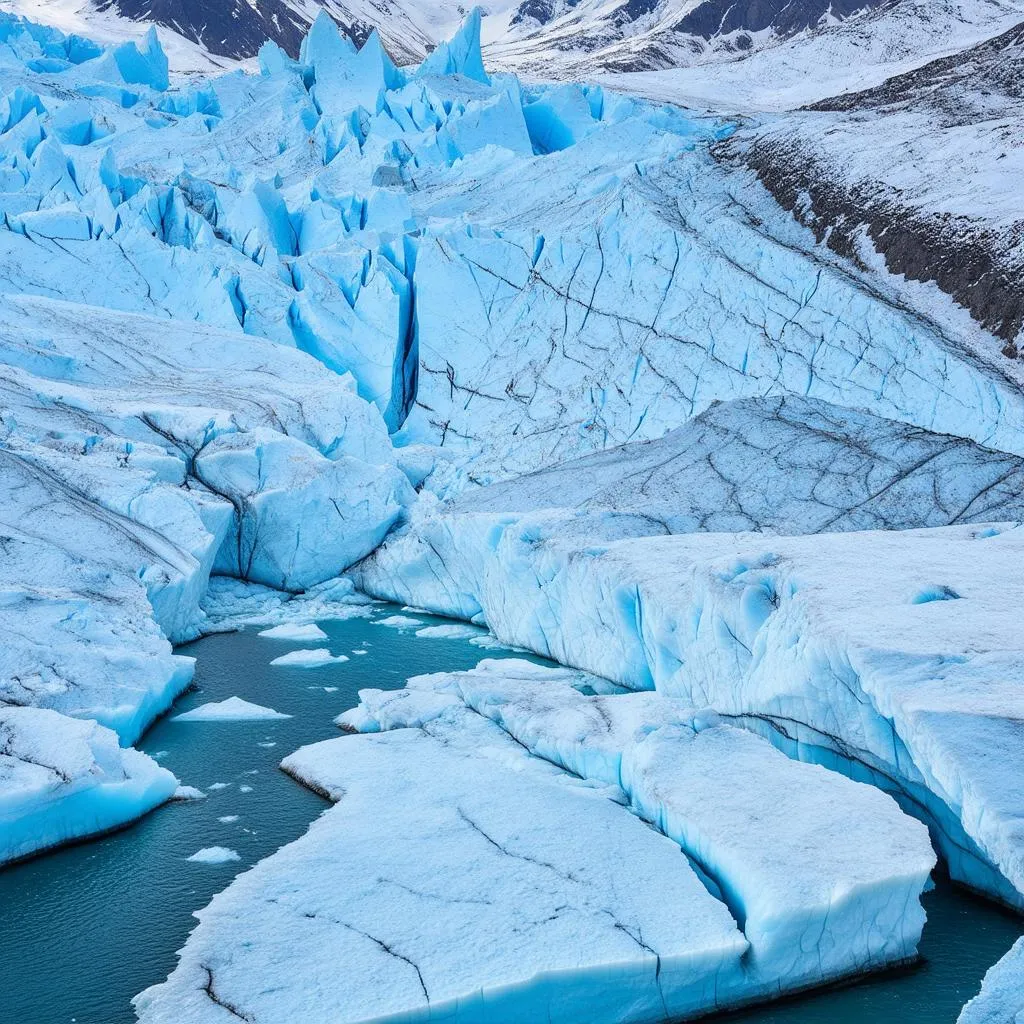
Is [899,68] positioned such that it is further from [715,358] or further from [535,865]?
[535,865]

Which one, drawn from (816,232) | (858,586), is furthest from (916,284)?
(858,586)

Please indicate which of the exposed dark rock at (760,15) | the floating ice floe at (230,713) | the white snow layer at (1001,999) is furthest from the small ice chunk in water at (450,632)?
the exposed dark rock at (760,15)

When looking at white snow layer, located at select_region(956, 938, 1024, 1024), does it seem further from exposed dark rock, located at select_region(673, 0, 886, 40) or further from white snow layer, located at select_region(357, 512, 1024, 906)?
exposed dark rock, located at select_region(673, 0, 886, 40)

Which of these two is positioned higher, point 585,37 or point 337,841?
point 585,37

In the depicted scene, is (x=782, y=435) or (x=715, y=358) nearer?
(x=782, y=435)

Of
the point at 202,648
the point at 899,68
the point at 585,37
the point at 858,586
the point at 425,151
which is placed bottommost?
the point at 202,648

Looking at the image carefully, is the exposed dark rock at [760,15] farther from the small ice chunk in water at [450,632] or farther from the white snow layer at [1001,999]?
the white snow layer at [1001,999]

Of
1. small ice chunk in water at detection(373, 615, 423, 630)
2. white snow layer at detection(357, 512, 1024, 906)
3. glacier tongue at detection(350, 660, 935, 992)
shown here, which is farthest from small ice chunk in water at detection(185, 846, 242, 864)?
small ice chunk in water at detection(373, 615, 423, 630)
